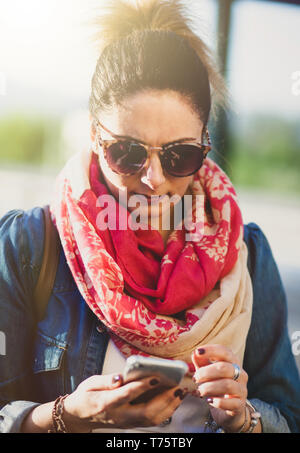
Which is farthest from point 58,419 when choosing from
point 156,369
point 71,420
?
point 156,369

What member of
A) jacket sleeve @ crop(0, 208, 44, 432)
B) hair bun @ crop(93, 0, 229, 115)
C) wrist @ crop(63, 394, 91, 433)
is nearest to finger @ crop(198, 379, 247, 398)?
wrist @ crop(63, 394, 91, 433)

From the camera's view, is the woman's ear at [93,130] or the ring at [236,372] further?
the woman's ear at [93,130]

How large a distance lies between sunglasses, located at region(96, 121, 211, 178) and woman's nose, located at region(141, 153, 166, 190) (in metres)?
0.01

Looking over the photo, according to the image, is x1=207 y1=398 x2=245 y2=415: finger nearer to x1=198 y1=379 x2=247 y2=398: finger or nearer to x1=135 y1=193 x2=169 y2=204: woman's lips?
x1=198 y1=379 x2=247 y2=398: finger

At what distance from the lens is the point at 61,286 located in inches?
49.5

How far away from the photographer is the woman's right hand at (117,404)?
1.01m

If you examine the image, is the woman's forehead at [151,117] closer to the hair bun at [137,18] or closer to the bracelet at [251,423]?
the hair bun at [137,18]

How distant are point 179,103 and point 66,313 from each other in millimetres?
620

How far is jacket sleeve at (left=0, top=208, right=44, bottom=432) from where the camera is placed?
1.18 metres

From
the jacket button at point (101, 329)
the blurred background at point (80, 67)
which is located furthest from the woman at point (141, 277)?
the blurred background at point (80, 67)

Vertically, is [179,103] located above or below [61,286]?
above

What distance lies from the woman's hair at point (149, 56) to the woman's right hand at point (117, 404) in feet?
2.25
